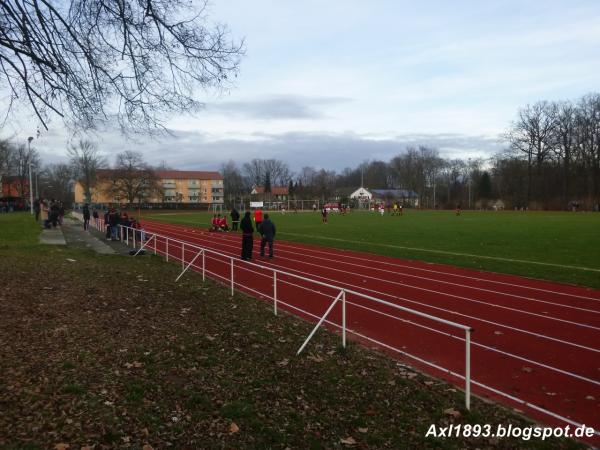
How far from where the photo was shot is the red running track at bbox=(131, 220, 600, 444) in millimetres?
5770

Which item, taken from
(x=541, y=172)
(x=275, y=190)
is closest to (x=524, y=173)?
(x=541, y=172)

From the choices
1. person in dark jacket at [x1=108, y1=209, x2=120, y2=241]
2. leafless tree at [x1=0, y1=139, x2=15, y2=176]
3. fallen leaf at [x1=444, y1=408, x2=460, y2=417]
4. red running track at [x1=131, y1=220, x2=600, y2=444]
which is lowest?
red running track at [x1=131, y1=220, x2=600, y2=444]

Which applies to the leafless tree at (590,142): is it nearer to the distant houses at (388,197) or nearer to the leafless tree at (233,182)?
the distant houses at (388,197)

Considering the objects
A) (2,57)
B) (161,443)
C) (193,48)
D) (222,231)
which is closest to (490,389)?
(161,443)

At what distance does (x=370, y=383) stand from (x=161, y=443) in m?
2.59

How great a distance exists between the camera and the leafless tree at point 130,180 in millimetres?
89688

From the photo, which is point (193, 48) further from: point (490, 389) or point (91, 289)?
point (490, 389)

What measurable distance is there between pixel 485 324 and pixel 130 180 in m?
88.4

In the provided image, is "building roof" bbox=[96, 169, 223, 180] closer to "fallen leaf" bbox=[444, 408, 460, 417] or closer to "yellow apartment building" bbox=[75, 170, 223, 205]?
"yellow apartment building" bbox=[75, 170, 223, 205]

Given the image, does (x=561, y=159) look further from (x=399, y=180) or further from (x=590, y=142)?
(x=399, y=180)

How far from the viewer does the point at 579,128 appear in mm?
80750

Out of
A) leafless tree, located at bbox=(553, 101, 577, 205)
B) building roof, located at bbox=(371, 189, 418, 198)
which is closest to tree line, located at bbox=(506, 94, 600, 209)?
leafless tree, located at bbox=(553, 101, 577, 205)

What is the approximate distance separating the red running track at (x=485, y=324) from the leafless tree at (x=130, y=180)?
78575 mm

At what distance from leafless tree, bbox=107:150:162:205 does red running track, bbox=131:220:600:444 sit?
Answer: 7858 centimetres
